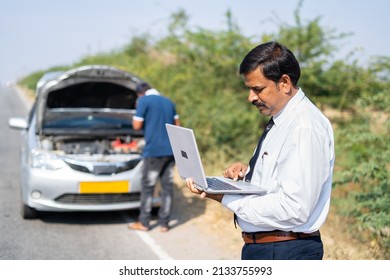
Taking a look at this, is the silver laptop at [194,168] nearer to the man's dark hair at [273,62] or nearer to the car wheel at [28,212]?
the man's dark hair at [273,62]

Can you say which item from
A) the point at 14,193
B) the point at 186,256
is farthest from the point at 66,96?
the point at 186,256

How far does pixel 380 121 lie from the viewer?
22.2 ft

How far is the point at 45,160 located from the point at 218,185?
4.25m

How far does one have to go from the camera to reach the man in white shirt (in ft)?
7.46

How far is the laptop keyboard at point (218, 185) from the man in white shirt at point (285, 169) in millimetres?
45

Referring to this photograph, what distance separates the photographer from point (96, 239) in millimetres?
6113

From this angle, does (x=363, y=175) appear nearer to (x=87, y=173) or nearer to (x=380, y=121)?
(x=380, y=121)

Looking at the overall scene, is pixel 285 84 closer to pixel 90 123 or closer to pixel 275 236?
pixel 275 236

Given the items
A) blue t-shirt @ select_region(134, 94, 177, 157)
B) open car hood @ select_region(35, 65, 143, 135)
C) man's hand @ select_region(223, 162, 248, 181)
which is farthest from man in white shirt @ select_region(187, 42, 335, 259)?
open car hood @ select_region(35, 65, 143, 135)

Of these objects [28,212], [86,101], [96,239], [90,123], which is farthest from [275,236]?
[86,101]

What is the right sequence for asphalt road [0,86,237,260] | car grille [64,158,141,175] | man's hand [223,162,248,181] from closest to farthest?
man's hand [223,162,248,181]
asphalt road [0,86,237,260]
car grille [64,158,141,175]

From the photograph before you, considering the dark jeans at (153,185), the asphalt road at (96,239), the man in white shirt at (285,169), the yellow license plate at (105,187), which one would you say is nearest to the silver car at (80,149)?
the yellow license plate at (105,187)

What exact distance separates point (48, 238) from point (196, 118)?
599cm

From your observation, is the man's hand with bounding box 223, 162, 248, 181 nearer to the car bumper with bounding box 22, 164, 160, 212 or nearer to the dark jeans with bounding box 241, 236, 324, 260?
the dark jeans with bounding box 241, 236, 324, 260
